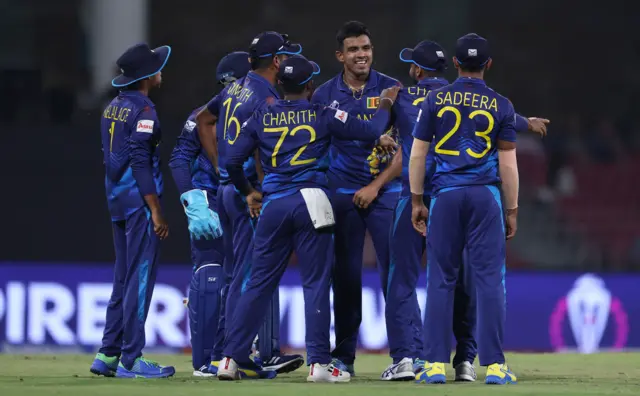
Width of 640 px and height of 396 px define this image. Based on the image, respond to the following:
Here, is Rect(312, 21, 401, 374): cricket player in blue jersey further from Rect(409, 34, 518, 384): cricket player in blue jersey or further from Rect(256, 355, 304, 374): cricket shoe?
Rect(409, 34, 518, 384): cricket player in blue jersey

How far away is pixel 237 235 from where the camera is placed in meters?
8.11

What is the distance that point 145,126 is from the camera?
26.8 feet

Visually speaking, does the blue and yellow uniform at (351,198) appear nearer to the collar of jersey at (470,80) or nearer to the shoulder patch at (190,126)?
the collar of jersey at (470,80)

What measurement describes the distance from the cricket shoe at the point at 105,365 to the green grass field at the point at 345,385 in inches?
3.2

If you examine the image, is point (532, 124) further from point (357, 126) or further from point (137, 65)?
point (137, 65)

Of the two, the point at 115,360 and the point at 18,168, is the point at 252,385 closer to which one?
the point at 115,360

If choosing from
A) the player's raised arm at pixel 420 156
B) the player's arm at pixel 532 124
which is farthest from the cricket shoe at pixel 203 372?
the player's arm at pixel 532 124

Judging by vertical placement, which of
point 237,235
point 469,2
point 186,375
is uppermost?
point 469,2

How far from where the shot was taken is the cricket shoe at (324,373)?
7684mm

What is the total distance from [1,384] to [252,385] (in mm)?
1482

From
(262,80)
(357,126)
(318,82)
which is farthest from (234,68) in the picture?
(318,82)

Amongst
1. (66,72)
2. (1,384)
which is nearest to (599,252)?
(66,72)

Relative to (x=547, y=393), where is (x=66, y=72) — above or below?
above

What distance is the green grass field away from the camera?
6965 millimetres
